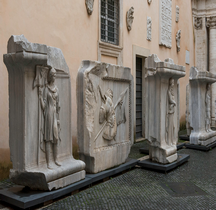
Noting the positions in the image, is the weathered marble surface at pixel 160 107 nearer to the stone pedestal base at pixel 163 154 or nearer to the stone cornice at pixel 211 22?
the stone pedestal base at pixel 163 154

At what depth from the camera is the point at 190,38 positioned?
13.8 metres

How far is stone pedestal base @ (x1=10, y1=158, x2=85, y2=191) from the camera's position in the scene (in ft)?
11.7

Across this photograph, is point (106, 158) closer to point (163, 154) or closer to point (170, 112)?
point (163, 154)

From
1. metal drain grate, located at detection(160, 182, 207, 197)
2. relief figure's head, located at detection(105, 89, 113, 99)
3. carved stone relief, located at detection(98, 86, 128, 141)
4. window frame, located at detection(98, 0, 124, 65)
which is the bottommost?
metal drain grate, located at detection(160, 182, 207, 197)

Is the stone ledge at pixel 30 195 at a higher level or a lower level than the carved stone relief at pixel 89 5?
lower

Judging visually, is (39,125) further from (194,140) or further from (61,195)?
(194,140)

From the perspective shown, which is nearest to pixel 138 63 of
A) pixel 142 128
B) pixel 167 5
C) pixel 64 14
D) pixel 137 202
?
pixel 142 128

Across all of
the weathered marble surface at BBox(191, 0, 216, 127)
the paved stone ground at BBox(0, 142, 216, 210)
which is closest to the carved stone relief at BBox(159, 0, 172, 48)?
the weathered marble surface at BBox(191, 0, 216, 127)

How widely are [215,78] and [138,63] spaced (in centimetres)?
263

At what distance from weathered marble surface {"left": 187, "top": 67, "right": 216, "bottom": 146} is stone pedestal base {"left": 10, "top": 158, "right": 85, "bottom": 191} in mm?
4841

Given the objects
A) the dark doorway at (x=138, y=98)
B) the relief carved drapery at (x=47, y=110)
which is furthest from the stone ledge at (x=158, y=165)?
the dark doorway at (x=138, y=98)

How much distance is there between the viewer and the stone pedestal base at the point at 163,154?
549cm

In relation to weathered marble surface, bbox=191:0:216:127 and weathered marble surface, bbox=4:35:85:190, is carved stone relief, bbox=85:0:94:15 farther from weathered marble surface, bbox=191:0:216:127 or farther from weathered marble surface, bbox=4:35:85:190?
weathered marble surface, bbox=191:0:216:127

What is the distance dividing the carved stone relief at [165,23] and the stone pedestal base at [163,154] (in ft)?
19.3
